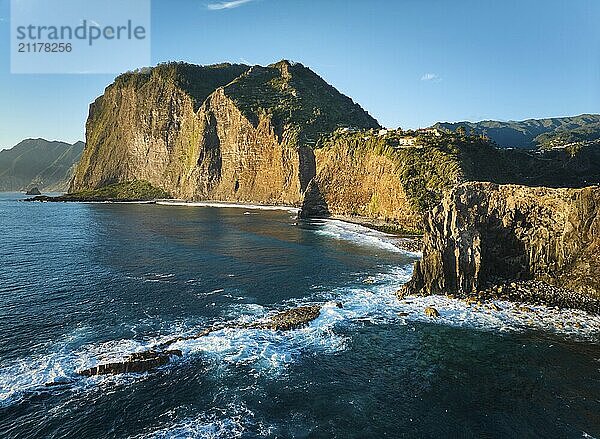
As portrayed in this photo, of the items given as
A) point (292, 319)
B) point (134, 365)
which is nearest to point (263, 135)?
point (292, 319)

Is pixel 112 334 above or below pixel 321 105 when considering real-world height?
below

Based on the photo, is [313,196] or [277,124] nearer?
[313,196]

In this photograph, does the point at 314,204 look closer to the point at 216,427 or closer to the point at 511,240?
the point at 511,240

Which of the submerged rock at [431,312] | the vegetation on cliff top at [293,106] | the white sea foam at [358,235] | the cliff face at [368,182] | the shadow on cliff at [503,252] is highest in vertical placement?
the vegetation on cliff top at [293,106]

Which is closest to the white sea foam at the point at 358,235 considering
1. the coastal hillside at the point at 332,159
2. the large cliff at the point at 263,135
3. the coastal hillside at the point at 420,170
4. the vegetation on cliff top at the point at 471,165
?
the coastal hillside at the point at 332,159

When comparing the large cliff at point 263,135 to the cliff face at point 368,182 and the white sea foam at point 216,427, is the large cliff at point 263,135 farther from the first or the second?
the white sea foam at point 216,427

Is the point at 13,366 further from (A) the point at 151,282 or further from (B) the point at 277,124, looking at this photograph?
(B) the point at 277,124

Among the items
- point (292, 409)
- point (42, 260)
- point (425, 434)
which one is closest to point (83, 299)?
point (42, 260)
